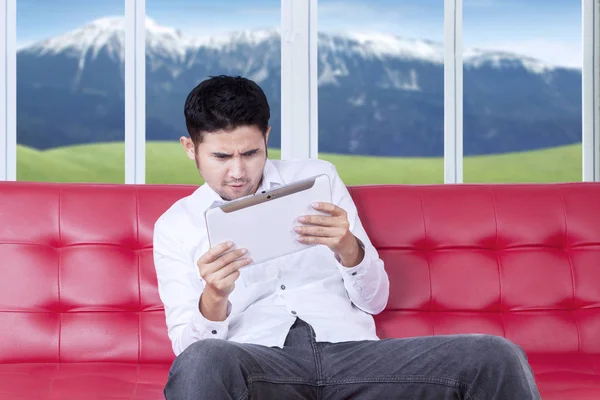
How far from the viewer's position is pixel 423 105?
288 inches

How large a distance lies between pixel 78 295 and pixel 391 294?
84 centimetres

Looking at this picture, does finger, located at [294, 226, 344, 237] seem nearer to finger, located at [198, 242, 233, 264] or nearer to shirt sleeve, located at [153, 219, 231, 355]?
finger, located at [198, 242, 233, 264]

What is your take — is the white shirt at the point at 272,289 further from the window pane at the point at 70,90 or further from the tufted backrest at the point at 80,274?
the window pane at the point at 70,90

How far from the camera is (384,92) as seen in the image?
7.29 metres

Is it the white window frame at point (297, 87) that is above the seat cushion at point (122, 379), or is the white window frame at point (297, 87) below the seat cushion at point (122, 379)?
above

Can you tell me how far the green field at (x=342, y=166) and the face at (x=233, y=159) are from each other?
5272mm

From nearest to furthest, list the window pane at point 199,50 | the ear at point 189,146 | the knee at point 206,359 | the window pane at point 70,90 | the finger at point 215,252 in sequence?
the knee at point 206,359 < the finger at point 215,252 < the ear at point 189,146 < the window pane at point 70,90 < the window pane at point 199,50

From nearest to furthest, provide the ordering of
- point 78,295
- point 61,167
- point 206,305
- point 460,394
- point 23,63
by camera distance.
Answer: point 460,394
point 206,305
point 78,295
point 23,63
point 61,167

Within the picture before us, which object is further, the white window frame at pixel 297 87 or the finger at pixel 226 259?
the white window frame at pixel 297 87

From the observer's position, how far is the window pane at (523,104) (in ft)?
22.3

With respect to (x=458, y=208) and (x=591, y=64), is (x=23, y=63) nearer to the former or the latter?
(x=591, y=64)

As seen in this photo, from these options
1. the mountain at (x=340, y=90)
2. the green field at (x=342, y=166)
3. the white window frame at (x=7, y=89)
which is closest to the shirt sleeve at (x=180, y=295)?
the white window frame at (x=7, y=89)

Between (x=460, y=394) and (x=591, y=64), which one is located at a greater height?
(x=591, y=64)

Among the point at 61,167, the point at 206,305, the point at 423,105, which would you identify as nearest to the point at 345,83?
the point at 423,105
